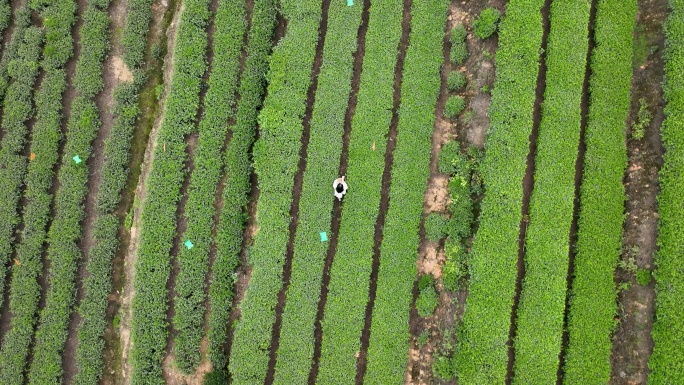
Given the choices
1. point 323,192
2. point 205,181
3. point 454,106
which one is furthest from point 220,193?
point 454,106

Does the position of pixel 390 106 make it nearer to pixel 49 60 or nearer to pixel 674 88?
pixel 674 88

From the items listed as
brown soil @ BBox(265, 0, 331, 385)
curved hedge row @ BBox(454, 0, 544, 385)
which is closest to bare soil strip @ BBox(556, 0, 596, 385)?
curved hedge row @ BBox(454, 0, 544, 385)

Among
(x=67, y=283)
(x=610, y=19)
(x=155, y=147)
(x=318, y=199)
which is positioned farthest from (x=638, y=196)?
(x=67, y=283)

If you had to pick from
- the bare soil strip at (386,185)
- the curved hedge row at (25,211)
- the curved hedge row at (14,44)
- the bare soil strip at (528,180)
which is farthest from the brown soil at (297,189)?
the curved hedge row at (14,44)

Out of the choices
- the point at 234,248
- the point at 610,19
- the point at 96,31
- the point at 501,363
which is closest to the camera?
the point at 501,363

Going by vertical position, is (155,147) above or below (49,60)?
below

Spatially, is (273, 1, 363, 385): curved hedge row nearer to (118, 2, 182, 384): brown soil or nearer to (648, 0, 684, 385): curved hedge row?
(118, 2, 182, 384): brown soil

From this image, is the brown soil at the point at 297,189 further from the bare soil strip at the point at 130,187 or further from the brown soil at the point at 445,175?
the bare soil strip at the point at 130,187

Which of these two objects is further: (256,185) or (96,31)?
(96,31)
